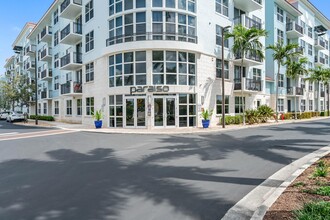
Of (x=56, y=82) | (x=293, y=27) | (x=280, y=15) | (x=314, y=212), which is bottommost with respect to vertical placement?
(x=314, y=212)

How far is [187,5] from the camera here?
70.4ft

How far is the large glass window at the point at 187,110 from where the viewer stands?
2084 centimetres

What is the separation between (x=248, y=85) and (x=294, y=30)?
16814 millimetres

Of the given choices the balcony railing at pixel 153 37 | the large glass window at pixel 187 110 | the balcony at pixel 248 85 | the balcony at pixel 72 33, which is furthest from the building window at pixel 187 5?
the balcony at pixel 72 33

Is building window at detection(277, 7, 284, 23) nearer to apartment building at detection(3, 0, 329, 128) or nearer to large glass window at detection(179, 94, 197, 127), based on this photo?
apartment building at detection(3, 0, 329, 128)

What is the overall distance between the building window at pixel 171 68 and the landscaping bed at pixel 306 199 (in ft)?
49.6

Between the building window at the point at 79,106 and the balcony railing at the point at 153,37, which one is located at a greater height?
the balcony railing at the point at 153,37

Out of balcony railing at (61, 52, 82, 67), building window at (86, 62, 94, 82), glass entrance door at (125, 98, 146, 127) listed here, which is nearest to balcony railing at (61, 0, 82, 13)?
balcony railing at (61, 52, 82, 67)

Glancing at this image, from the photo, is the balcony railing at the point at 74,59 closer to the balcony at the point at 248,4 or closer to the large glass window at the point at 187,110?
the large glass window at the point at 187,110

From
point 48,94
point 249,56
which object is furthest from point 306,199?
point 48,94

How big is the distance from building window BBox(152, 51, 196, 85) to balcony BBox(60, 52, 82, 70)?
1128 cm

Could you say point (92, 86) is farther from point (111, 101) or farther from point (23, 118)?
point (23, 118)

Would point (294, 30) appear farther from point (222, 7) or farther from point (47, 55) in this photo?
point (47, 55)

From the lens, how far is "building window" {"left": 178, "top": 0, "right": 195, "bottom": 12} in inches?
834
